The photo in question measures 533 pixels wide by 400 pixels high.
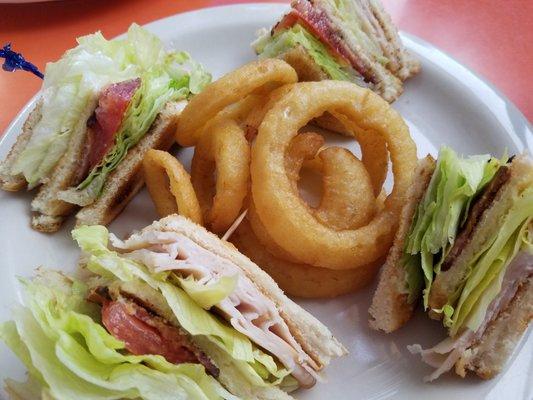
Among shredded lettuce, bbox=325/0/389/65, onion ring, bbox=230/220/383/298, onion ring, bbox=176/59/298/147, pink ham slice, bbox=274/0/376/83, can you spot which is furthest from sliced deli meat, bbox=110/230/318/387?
shredded lettuce, bbox=325/0/389/65

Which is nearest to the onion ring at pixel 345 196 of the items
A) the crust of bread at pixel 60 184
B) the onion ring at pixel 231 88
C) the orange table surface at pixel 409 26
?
the onion ring at pixel 231 88

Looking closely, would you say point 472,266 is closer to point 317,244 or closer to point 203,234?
point 317,244

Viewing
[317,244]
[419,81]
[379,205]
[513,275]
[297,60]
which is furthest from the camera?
[419,81]

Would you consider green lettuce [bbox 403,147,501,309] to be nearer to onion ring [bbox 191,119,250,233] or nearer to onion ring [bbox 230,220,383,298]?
onion ring [bbox 230,220,383,298]

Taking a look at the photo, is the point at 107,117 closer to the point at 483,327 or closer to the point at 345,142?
the point at 345,142

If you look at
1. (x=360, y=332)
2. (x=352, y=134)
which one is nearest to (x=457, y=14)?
(x=352, y=134)

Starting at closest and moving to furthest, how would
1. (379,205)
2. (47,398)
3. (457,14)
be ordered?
1. (47,398)
2. (379,205)
3. (457,14)
